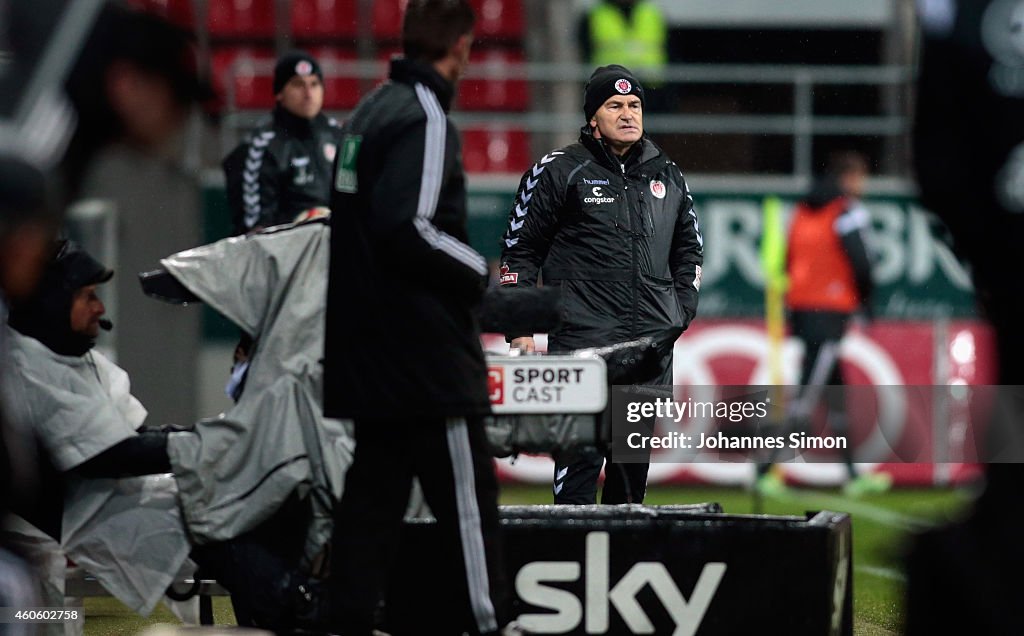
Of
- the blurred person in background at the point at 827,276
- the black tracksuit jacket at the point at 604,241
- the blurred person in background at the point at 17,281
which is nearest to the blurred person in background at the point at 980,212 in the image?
the blurred person in background at the point at 17,281

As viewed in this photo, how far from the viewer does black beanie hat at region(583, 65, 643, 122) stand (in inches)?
242

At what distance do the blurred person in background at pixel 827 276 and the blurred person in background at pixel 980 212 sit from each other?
9.18 m

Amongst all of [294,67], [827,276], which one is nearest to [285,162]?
[294,67]

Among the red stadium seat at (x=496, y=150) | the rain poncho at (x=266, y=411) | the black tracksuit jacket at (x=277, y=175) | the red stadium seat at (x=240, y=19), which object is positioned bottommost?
the rain poncho at (x=266, y=411)

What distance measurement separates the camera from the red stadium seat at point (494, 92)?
1337 centimetres

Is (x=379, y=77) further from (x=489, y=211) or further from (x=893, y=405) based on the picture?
(x=893, y=405)

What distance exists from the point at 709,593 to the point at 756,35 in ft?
31.6

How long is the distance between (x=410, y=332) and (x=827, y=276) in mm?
A: 7702

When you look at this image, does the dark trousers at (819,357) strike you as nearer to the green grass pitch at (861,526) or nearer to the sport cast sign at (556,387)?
the green grass pitch at (861,526)

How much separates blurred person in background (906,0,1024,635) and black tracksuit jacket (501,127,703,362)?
375 cm

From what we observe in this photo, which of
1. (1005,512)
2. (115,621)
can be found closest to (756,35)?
(115,621)
